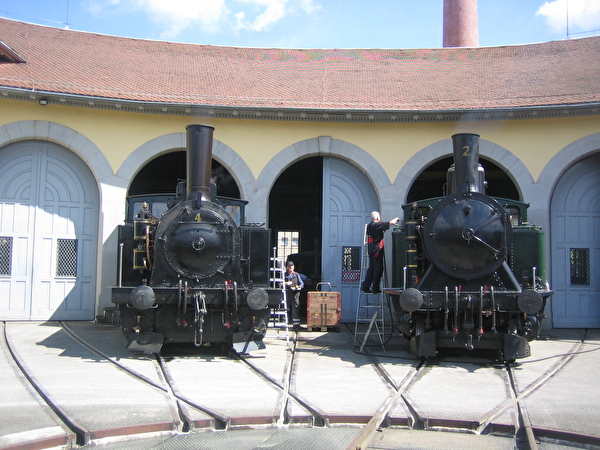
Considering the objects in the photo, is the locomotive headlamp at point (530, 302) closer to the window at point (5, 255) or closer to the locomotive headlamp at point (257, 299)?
the locomotive headlamp at point (257, 299)

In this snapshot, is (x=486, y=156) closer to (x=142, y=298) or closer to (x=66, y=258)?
(x=142, y=298)

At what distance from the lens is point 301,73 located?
→ 49.2 feet

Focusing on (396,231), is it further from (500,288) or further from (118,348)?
(118,348)

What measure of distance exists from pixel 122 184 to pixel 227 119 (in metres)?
2.53

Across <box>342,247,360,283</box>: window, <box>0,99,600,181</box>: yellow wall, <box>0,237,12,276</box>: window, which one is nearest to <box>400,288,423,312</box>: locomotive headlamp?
<box>342,247,360,283</box>: window

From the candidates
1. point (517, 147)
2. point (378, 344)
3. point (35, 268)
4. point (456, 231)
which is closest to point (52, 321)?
point (35, 268)

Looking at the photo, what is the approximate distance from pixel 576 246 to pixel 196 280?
8.25m

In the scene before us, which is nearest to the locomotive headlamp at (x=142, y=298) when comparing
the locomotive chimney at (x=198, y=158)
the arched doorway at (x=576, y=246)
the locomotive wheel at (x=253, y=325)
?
the locomotive wheel at (x=253, y=325)

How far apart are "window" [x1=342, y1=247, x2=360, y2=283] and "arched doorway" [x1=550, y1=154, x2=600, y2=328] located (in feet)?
13.1

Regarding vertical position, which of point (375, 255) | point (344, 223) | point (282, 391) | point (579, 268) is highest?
point (344, 223)

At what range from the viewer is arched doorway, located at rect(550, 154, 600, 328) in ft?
41.4

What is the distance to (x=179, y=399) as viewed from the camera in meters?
6.12

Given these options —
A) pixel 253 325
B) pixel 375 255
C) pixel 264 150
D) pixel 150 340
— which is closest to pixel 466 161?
pixel 375 255

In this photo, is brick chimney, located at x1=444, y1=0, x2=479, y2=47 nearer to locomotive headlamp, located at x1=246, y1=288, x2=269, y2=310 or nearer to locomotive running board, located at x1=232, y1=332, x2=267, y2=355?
locomotive running board, located at x1=232, y1=332, x2=267, y2=355
